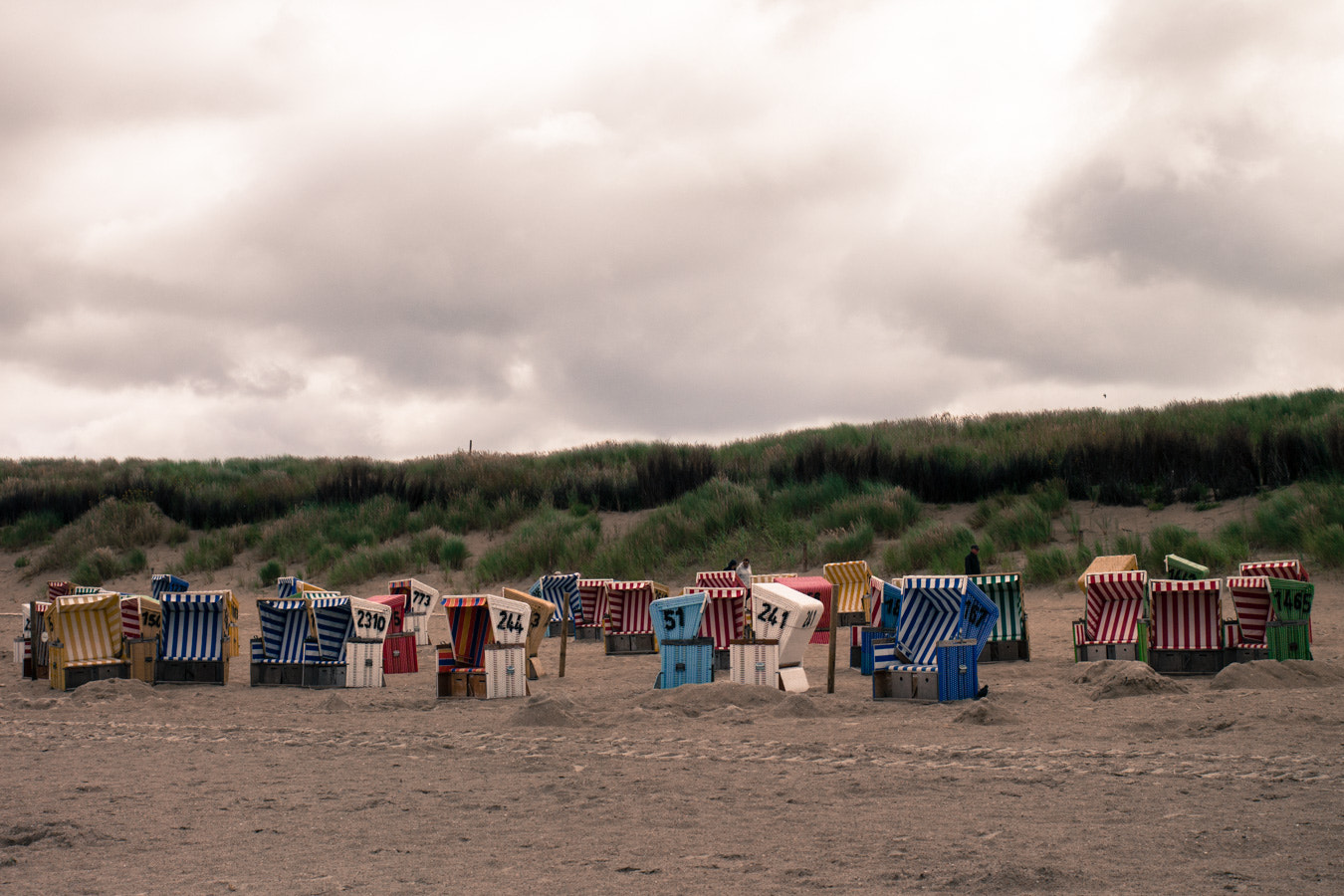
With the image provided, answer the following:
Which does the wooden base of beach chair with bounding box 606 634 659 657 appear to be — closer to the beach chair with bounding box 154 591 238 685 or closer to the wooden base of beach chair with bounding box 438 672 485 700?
the wooden base of beach chair with bounding box 438 672 485 700

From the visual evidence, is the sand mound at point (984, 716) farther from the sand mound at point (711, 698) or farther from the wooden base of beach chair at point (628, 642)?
the wooden base of beach chair at point (628, 642)

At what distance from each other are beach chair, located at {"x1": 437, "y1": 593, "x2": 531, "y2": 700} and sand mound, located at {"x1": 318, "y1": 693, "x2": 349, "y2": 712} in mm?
1337

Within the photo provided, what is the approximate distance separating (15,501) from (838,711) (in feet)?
142

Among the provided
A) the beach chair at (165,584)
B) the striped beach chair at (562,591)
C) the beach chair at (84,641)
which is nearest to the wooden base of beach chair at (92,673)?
the beach chair at (84,641)

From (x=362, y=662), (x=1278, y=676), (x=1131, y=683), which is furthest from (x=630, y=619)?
(x=1278, y=676)

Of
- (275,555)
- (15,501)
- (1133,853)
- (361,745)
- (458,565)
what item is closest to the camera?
(1133,853)

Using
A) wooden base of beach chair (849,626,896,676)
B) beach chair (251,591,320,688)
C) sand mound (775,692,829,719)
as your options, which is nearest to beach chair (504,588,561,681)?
beach chair (251,591,320,688)

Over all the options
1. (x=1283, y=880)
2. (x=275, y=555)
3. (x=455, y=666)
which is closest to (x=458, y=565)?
(x=275, y=555)

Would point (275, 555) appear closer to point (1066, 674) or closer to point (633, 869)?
point (1066, 674)

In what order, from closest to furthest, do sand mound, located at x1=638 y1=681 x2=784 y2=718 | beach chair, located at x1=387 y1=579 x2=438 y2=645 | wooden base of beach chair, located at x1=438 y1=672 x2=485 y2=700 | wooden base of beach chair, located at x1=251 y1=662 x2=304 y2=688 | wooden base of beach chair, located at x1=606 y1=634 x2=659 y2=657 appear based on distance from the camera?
1. sand mound, located at x1=638 y1=681 x2=784 y2=718
2. wooden base of beach chair, located at x1=438 y1=672 x2=485 y2=700
3. wooden base of beach chair, located at x1=251 y1=662 x2=304 y2=688
4. wooden base of beach chair, located at x1=606 y1=634 x2=659 y2=657
5. beach chair, located at x1=387 y1=579 x2=438 y2=645

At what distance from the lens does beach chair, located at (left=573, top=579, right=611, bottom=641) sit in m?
22.8

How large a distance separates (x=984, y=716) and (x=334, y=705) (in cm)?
735

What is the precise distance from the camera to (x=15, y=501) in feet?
148

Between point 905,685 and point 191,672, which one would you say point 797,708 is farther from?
point 191,672
